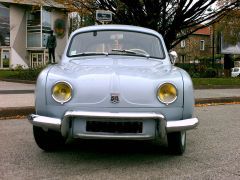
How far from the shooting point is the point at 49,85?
4.84 m

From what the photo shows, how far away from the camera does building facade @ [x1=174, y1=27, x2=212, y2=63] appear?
70.8 meters

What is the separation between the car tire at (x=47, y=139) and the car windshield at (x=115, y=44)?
130 cm

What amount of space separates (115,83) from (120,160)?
94 cm

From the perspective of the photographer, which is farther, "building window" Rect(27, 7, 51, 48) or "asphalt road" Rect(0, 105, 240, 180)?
"building window" Rect(27, 7, 51, 48)

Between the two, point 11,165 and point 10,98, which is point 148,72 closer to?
point 11,165

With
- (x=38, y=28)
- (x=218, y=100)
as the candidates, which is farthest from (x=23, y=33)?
(x=218, y=100)

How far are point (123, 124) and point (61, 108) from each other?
0.69 m

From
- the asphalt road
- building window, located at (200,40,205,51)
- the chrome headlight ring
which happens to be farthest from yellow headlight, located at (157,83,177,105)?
building window, located at (200,40,205,51)

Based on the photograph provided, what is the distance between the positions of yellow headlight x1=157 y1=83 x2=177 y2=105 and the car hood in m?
0.05

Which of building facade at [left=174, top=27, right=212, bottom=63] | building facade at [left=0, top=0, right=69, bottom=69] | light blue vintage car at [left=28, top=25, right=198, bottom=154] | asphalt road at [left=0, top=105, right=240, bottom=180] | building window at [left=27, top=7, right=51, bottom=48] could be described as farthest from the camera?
building facade at [left=174, top=27, right=212, bottom=63]

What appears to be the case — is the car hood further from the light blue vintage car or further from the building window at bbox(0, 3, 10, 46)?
the building window at bbox(0, 3, 10, 46)

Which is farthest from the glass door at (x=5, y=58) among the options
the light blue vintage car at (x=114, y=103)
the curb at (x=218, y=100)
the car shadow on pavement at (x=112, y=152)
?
the light blue vintage car at (x=114, y=103)

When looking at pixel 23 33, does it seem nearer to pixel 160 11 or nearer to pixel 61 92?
pixel 160 11

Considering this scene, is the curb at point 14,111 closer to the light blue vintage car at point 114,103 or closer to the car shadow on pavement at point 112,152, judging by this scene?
the car shadow on pavement at point 112,152
